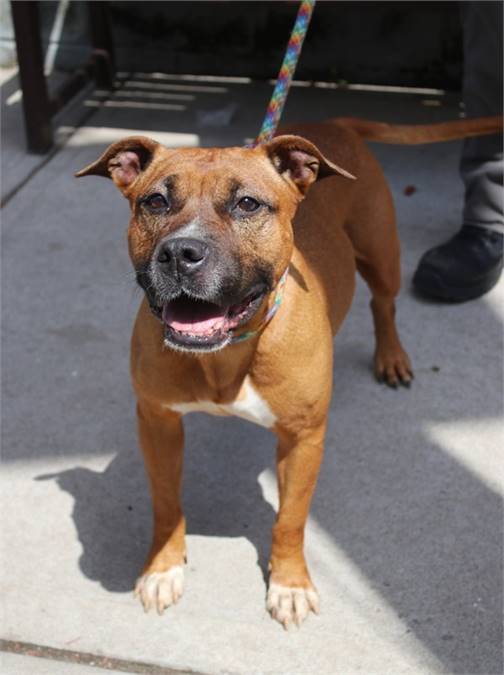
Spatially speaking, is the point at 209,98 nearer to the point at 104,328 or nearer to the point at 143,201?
the point at 104,328

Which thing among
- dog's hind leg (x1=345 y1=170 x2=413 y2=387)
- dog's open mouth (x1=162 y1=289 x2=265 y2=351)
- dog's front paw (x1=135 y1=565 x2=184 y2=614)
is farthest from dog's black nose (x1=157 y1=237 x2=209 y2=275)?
dog's hind leg (x1=345 y1=170 x2=413 y2=387)

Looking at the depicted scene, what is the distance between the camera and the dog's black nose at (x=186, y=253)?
2.60 metres

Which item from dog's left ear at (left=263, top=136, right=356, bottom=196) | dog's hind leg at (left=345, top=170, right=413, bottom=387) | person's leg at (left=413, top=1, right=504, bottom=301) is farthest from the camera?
person's leg at (left=413, top=1, right=504, bottom=301)

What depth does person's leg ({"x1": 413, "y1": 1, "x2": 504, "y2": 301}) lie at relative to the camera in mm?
4672

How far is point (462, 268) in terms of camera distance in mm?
4754

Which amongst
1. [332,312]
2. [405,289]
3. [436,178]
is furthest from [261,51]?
[332,312]

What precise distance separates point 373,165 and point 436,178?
2.04 m

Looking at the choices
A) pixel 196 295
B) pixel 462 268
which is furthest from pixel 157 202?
pixel 462 268

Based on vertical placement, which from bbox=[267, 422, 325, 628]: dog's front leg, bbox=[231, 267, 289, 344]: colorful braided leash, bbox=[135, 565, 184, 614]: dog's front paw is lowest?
bbox=[135, 565, 184, 614]: dog's front paw

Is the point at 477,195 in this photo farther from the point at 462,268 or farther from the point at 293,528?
the point at 293,528

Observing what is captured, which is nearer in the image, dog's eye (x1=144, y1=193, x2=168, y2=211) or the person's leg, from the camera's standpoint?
dog's eye (x1=144, y1=193, x2=168, y2=211)

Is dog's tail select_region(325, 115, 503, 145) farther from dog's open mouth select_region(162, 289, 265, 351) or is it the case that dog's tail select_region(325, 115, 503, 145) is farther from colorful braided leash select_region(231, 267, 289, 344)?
dog's open mouth select_region(162, 289, 265, 351)

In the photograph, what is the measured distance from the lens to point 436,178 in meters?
5.93

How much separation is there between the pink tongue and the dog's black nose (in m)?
0.18
